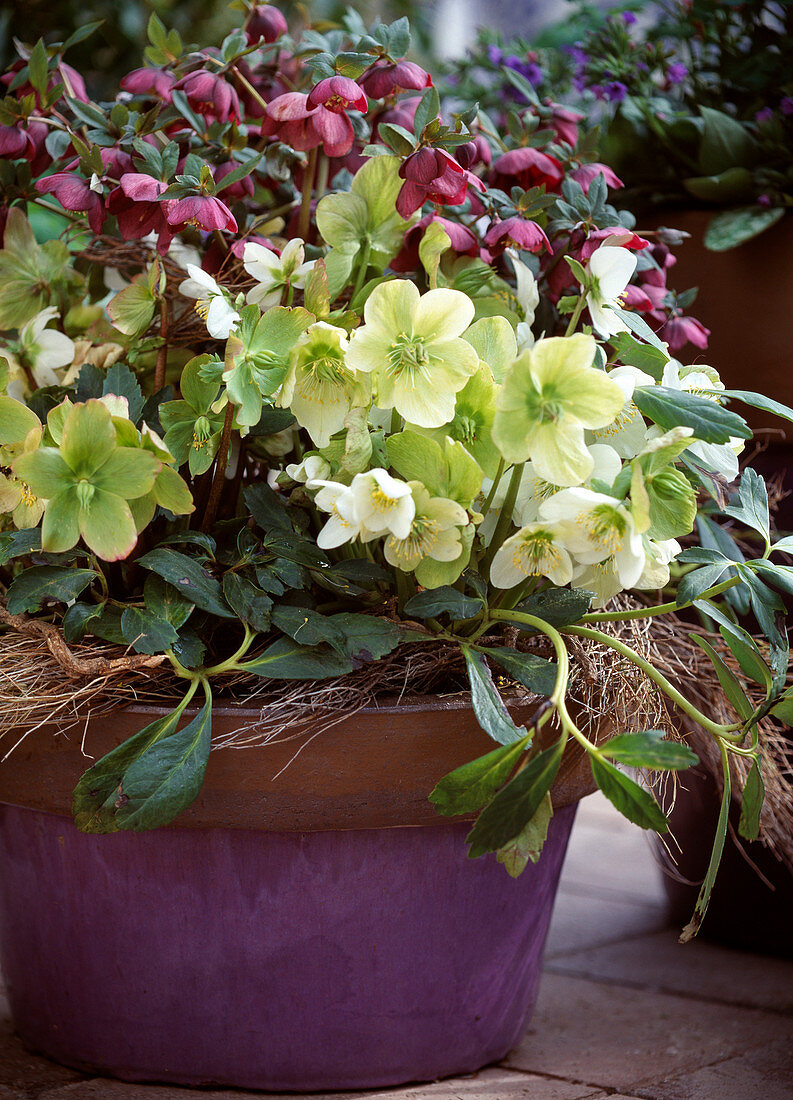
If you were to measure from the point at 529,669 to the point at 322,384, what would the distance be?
219 mm

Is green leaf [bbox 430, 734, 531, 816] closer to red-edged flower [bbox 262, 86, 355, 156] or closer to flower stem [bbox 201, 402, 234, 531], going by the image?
flower stem [bbox 201, 402, 234, 531]

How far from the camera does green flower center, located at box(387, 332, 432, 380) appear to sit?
1.88ft

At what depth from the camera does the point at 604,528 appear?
0.55 meters

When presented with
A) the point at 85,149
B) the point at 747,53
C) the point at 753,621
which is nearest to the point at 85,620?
the point at 85,149

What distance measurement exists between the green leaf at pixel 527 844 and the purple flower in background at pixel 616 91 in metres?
0.78

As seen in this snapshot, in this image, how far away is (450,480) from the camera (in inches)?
23.0

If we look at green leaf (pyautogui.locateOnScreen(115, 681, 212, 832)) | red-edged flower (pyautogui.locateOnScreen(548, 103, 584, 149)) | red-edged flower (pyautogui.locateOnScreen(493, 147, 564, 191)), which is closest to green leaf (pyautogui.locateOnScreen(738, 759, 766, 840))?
green leaf (pyautogui.locateOnScreen(115, 681, 212, 832))

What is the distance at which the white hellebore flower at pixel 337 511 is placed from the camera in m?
0.53

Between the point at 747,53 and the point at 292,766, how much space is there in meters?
0.92

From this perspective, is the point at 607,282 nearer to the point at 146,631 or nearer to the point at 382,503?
the point at 382,503

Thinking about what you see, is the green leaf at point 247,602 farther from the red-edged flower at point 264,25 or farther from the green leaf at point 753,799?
the red-edged flower at point 264,25

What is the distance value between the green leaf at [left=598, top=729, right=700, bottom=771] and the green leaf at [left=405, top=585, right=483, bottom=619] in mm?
118

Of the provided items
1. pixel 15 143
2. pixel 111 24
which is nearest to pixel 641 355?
pixel 15 143

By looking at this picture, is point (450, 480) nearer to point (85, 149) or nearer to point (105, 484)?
point (105, 484)
